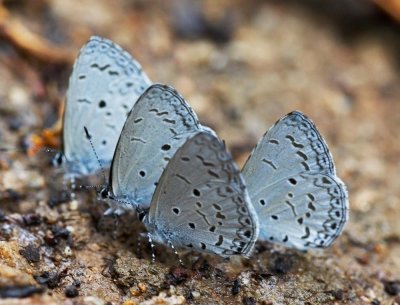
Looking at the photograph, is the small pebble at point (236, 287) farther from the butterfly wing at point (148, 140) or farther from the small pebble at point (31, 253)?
the small pebble at point (31, 253)

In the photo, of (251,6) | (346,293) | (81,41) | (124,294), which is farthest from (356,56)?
(124,294)

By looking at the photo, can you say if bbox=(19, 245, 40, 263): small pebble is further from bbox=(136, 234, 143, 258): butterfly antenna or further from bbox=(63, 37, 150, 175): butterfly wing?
bbox=(63, 37, 150, 175): butterfly wing

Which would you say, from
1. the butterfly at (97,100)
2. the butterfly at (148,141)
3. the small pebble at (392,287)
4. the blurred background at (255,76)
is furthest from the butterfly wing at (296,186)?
the butterfly at (97,100)

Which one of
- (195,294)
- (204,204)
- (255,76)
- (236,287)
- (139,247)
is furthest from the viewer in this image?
(255,76)

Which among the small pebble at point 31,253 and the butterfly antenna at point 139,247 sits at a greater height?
the butterfly antenna at point 139,247

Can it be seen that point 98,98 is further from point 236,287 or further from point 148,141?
point 236,287

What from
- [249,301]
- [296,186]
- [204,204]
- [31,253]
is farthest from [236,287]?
[31,253]

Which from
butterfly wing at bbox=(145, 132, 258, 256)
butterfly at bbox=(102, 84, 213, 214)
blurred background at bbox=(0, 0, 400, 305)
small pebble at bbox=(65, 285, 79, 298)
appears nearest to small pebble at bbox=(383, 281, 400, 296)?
blurred background at bbox=(0, 0, 400, 305)

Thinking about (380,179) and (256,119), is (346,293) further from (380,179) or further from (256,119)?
(256,119)
